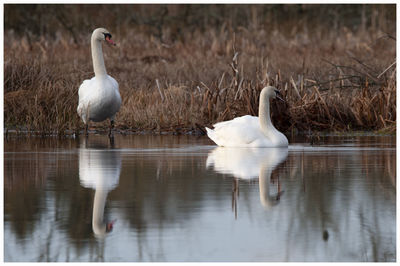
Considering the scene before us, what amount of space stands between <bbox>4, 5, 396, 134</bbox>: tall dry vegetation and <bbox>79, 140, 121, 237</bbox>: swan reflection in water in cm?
324

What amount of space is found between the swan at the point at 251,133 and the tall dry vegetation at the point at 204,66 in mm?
2281

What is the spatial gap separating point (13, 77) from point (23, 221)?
1216 centimetres

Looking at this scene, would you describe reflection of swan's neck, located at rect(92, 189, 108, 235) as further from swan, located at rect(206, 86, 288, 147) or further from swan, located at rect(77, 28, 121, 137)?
swan, located at rect(77, 28, 121, 137)

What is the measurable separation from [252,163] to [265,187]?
6.97ft

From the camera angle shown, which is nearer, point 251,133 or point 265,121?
point 251,133

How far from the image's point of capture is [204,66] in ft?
80.6

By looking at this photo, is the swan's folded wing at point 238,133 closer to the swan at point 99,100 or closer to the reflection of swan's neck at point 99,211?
the swan at point 99,100

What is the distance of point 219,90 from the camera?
15516 millimetres

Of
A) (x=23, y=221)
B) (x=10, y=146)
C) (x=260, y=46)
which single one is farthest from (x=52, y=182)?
(x=260, y=46)

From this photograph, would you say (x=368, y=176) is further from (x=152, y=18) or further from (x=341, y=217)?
(x=152, y=18)

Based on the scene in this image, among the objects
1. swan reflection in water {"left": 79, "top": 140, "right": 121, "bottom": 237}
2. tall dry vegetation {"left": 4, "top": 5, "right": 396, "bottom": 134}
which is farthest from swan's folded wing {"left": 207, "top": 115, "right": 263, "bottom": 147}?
tall dry vegetation {"left": 4, "top": 5, "right": 396, "bottom": 134}

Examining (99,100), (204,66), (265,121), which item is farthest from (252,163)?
(204,66)

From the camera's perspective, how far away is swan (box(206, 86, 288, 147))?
38.7 ft

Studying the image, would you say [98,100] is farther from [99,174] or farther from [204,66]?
[204,66]
